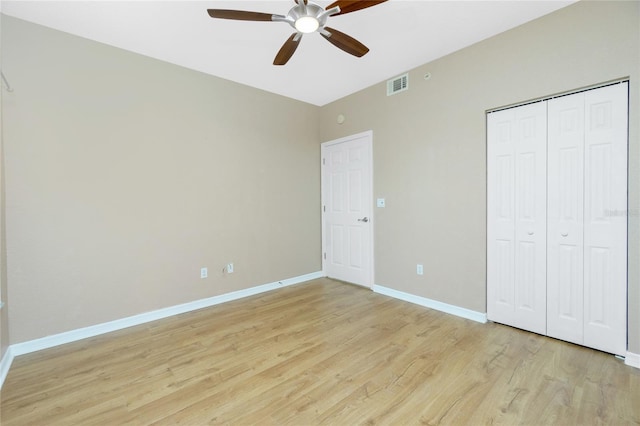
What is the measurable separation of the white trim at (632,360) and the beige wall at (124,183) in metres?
3.53

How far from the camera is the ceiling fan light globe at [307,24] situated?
1.87 m

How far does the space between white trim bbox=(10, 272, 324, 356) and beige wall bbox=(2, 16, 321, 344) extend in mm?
59

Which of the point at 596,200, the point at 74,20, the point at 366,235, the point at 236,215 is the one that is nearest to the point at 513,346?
the point at 596,200

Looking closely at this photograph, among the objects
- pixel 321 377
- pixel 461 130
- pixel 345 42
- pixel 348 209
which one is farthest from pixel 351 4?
pixel 348 209

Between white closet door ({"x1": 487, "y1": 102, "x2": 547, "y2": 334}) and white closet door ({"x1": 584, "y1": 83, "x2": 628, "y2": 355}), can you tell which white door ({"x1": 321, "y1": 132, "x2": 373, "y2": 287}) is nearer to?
white closet door ({"x1": 487, "y1": 102, "x2": 547, "y2": 334})

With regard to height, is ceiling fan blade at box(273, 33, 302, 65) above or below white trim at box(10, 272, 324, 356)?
above

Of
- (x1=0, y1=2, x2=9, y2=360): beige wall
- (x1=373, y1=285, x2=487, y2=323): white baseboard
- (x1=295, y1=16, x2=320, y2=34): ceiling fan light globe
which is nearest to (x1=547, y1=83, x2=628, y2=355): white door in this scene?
(x1=373, y1=285, x2=487, y2=323): white baseboard

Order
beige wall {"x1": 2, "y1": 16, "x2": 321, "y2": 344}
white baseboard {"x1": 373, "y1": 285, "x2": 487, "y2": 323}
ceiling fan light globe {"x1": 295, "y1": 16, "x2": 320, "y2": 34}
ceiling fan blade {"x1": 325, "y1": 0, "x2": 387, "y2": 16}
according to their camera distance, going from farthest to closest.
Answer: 1. white baseboard {"x1": 373, "y1": 285, "x2": 487, "y2": 323}
2. beige wall {"x1": 2, "y1": 16, "x2": 321, "y2": 344}
3. ceiling fan light globe {"x1": 295, "y1": 16, "x2": 320, "y2": 34}
4. ceiling fan blade {"x1": 325, "y1": 0, "x2": 387, "y2": 16}

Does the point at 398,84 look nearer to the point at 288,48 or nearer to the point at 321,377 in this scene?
the point at 288,48

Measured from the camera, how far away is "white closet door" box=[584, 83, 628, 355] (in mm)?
2051

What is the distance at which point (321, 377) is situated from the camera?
1.94m

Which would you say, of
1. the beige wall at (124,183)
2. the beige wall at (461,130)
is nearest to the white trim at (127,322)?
the beige wall at (124,183)

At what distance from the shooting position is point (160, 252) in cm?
300

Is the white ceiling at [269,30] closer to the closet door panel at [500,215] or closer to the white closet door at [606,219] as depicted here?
the closet door panel at [500,215]
